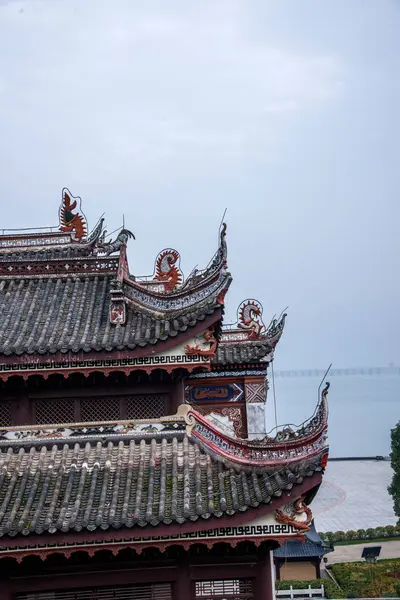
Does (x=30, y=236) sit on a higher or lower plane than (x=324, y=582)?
higher

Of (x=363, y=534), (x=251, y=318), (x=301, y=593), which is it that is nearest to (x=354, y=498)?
(x=363, y=534)

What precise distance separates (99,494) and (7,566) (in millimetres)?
2215

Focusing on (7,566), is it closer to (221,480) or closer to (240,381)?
(221,480)

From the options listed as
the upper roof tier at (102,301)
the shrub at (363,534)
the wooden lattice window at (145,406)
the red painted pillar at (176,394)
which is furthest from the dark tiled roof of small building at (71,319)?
the shrub at (363,534)

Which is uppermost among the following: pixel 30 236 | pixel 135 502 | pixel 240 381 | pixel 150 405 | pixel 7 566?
pixel 30 236

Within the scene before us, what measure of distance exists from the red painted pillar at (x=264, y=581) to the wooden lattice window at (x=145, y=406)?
3.64 metres

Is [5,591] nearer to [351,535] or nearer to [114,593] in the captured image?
[114,593]

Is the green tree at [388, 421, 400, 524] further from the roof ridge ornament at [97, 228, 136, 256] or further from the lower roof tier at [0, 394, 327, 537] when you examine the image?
the lower roof tier at [0, 394, 327, 537]

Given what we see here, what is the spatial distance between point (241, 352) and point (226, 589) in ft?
20.2

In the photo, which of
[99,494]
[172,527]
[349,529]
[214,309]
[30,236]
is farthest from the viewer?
[349,529]

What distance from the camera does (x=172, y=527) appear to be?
12.0 meters

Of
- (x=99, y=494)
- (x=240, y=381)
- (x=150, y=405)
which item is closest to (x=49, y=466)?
(x=99, y=494)

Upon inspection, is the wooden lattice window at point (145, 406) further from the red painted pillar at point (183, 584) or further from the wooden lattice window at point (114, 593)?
the wooden lattice window at point (114, 593)

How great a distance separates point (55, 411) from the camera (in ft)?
49.2
